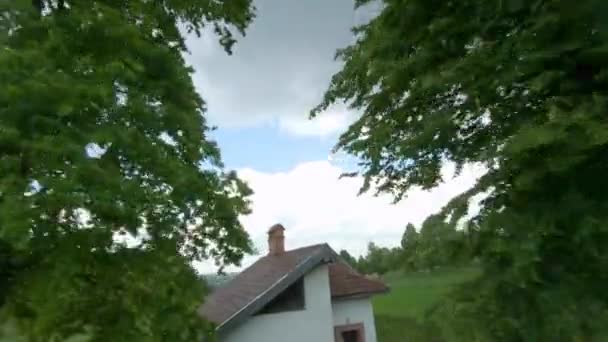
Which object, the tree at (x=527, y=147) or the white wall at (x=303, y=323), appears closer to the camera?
the tree at (x=527, y=147)

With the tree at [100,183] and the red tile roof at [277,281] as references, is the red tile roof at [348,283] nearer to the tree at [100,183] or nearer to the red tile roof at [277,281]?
the red tile roof at [277,281]

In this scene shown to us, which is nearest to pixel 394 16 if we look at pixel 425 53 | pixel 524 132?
pixel 425 53

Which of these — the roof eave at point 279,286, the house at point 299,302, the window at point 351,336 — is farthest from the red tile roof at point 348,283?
the roof eave at point 279,286

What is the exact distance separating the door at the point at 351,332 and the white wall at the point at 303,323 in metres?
0.62

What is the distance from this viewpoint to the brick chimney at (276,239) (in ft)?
53.5

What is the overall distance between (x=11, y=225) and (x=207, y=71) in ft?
16.7

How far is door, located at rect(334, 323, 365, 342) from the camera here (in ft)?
45.6

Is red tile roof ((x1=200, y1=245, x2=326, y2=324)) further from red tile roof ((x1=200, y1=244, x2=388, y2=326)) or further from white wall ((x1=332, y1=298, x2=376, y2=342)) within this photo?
white wall ((x1=332, y1=298, x2=376, y2=342))

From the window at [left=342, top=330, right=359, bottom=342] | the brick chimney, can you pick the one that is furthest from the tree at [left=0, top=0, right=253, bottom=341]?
the brick chimney

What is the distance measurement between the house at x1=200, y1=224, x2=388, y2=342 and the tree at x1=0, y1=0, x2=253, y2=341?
7.18 meters

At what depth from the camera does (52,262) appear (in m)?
3.71

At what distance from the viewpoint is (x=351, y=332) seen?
14352 millimetres

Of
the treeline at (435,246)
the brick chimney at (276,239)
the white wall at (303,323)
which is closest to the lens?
the treeline at (435,246)

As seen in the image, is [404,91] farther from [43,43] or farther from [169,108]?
[43,43]
